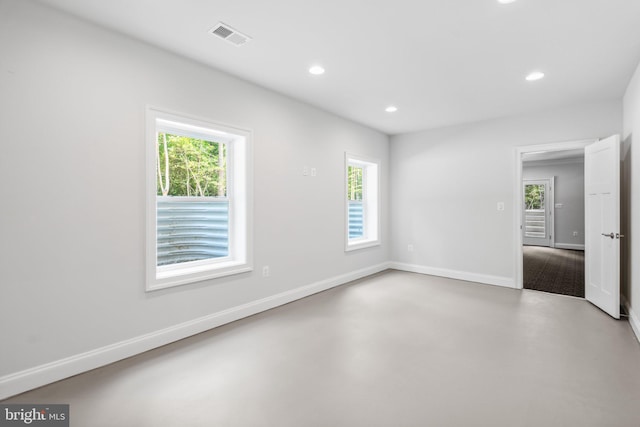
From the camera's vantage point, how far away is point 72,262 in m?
2.29

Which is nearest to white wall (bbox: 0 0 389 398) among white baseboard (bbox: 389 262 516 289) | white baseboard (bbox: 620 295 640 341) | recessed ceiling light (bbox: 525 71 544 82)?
recessed ceiling light (bbox: 525 71 544 82)

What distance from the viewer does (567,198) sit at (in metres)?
8.84

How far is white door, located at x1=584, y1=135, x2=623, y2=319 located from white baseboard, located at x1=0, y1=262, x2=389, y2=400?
3682 millimetres

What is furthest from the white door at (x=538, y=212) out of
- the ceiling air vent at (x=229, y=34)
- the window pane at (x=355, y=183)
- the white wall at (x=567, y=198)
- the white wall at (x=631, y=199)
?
the ceiling air vent at (x=229, y=34)

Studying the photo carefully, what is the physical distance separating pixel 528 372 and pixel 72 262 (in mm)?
3502

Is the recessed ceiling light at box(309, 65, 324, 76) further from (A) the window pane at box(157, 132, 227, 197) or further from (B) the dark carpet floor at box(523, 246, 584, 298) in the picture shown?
(B) the dark carpet floor at box(523, 246, 584, 298)

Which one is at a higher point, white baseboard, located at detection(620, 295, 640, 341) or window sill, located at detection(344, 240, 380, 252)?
window sill, located at detection(344, 240, 380, 252)

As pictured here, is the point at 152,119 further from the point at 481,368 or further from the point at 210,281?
the point at 481,368

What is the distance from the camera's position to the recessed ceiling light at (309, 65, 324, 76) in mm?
3152

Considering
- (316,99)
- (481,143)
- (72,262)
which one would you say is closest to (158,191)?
(72,262)

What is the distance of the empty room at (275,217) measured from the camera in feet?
6.65

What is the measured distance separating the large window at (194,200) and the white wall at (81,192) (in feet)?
0.33

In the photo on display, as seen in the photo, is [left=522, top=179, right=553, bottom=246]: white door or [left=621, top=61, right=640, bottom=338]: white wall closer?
[left=621, top=61, right=640, bottom=338]: white wall

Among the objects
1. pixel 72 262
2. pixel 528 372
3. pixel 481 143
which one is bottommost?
pixel 528 372
